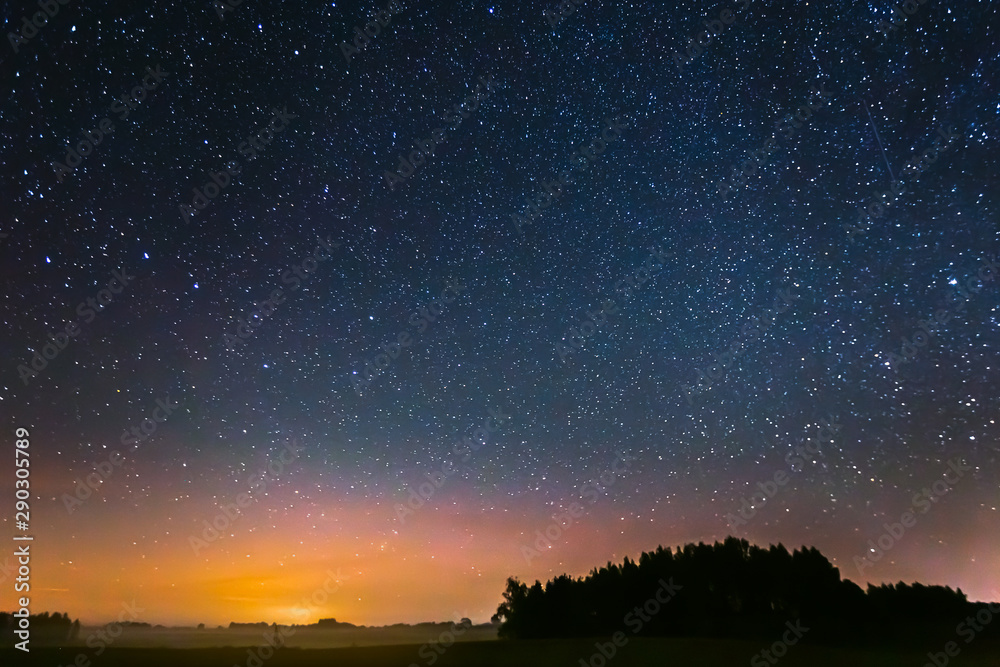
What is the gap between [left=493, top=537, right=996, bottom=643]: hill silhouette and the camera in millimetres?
34906

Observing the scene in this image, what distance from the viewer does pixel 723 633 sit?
118 ft

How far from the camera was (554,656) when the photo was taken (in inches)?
1037

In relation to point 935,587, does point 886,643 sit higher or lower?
lower

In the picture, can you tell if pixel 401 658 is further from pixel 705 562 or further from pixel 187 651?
pixel 705 562

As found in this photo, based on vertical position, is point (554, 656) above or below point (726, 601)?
below

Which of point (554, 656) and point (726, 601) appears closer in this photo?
point (554, 656)

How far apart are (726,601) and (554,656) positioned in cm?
2002

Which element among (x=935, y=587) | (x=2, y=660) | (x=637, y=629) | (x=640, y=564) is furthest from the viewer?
(x=640, y=564)

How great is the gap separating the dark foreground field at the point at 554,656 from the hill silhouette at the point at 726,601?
626 cm

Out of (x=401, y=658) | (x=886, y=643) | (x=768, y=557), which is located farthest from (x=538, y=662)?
(x=768, y=557)

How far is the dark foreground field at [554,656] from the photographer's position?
2296cm

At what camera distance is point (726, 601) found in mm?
40531

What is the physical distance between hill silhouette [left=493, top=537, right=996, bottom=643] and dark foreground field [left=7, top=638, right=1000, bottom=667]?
20.5ft

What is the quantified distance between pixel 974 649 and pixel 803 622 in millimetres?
11001
